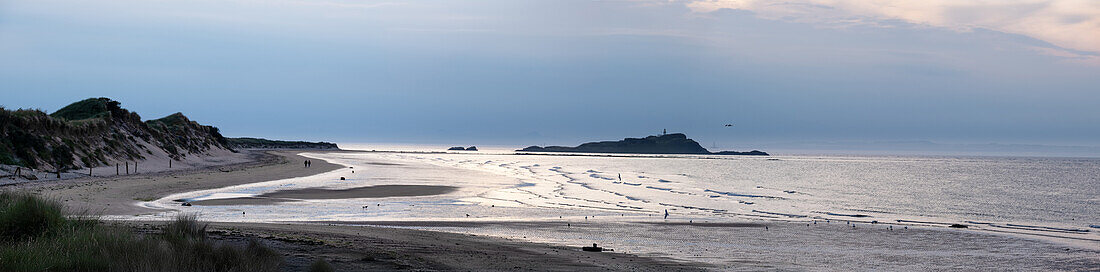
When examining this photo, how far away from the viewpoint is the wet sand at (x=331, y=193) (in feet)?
85.6

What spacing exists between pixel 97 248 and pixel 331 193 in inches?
924

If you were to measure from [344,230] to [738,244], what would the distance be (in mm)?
8733

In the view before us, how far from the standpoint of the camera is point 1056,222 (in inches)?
969

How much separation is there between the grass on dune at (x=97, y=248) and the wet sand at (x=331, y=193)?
14883 mm

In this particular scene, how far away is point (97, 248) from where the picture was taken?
8625 mm

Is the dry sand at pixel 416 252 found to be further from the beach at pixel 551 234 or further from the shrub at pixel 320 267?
the shrub at pixel 320 267

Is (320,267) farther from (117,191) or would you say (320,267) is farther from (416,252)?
(117,191)

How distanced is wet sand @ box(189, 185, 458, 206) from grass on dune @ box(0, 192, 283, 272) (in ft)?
48.8

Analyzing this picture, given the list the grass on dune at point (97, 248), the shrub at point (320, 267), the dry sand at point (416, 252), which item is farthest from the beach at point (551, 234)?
the grass on dune at point (97, 248)

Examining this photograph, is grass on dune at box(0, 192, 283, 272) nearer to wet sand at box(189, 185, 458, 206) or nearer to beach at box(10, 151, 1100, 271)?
beach at box(10, 151, 1100, 271)

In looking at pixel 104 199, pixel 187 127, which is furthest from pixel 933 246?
pixel 187 127

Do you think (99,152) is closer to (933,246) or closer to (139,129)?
(139,129)

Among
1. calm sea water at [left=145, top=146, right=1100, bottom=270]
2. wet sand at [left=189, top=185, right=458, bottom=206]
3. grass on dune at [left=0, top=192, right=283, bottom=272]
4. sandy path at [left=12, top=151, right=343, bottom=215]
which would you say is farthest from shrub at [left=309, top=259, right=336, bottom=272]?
wet sand at [left=189, top=185, right=458, bottom=206]

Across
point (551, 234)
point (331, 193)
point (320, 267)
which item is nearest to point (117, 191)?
point (331, 193)
